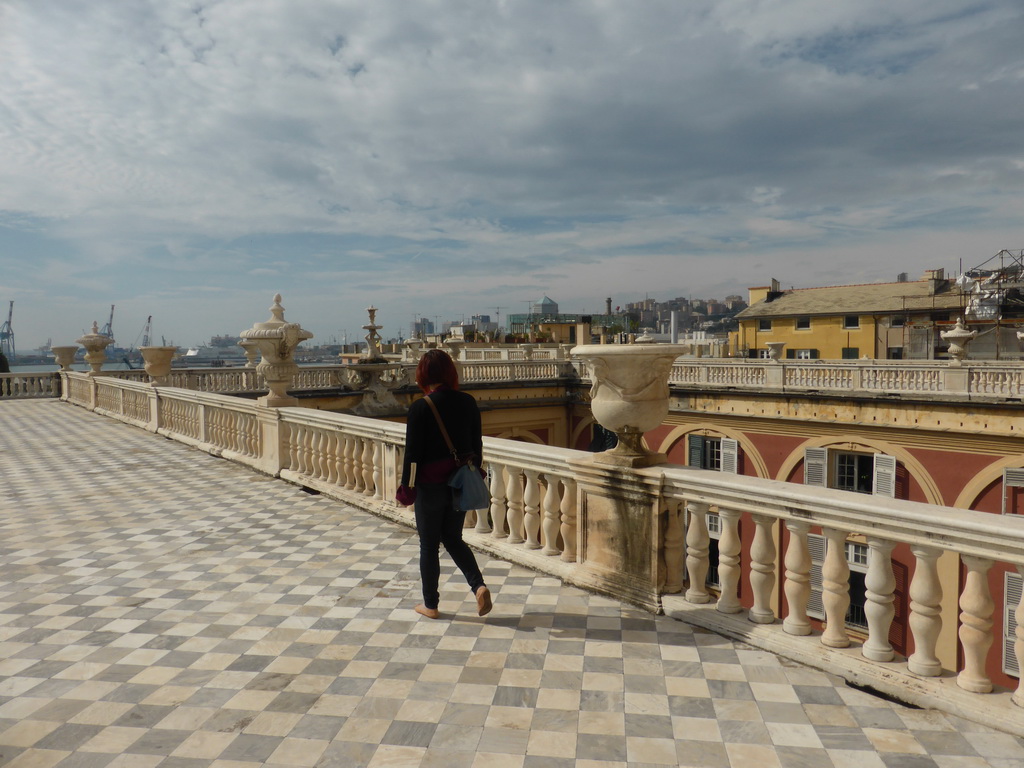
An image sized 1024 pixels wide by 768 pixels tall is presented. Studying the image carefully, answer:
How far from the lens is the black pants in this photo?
4148mm

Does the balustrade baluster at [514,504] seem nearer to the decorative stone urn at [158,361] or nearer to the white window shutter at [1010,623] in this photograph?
the white window shutter at [1010,623]

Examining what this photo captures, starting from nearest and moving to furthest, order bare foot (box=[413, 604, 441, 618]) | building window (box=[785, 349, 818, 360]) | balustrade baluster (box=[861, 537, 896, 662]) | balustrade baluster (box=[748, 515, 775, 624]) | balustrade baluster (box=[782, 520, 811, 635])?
balustrade baluster (box=[861, 537, 896, 662]) < balustrade baluster (box=[782, 520, 811, 635]) < balustrade baluster (box=[748, 515, 775, 624]) < bare foot (box=[413, 604, 441, 618]) < building window (box=[785, 349, 818, 360])

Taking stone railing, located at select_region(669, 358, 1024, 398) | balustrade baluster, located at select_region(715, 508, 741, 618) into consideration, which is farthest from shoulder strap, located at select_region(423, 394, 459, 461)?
stone railing, located at select_region(669, 358, 1024, 398)

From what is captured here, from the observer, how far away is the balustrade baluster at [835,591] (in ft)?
11.7

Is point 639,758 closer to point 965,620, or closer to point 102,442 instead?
point 965,620

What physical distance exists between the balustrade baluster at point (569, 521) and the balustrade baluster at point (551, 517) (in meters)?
0.15

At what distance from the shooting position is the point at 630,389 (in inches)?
171

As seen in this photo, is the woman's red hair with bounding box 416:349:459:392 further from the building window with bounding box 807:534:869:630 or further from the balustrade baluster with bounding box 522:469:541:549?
the building window with bounding box 807:534:869:630

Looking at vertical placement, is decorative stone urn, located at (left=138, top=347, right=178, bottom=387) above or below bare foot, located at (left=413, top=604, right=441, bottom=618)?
above

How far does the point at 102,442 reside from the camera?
1277cm

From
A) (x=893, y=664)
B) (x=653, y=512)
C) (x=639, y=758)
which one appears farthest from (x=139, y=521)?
(x=893, y=664)

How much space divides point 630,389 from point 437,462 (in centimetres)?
130

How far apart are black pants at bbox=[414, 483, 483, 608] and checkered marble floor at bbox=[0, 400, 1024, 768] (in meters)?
0.25

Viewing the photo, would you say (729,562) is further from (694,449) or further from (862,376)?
(694,449)
